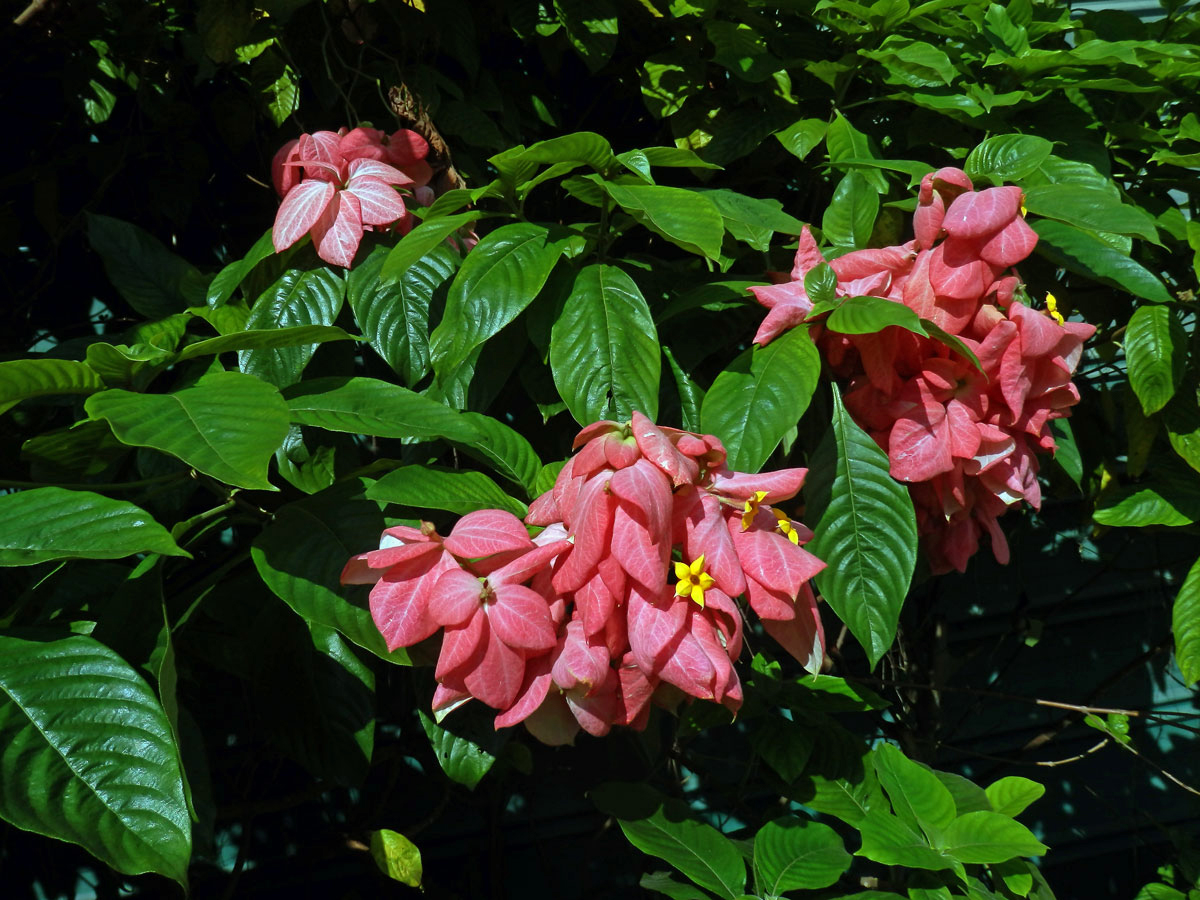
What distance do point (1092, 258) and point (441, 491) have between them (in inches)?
31.5

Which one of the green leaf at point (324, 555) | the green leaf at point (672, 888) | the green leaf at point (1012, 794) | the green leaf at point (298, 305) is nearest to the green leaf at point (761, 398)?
the green leaf at point (324, 555)

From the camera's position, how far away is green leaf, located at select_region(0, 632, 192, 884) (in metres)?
0.63

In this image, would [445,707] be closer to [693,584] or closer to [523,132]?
[693,584]

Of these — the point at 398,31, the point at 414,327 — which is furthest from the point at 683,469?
the point at 398,31

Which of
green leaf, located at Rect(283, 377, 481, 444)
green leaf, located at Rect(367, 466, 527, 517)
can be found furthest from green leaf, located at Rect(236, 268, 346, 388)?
green leaf, located at Rect(367, 466, 527, 517)

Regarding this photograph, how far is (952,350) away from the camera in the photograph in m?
0.99

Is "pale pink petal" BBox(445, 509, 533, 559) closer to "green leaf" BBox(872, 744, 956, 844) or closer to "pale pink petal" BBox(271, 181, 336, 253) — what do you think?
"pale pink petal" BBox(271, 181, 336, 253)

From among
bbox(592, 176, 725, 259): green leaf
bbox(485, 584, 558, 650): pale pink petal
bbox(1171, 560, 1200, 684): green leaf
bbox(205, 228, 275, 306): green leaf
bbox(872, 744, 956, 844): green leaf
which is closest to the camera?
bbox(485, 584, 558, 650): pale pink petal

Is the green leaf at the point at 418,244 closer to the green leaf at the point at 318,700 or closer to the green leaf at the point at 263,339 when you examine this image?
the green leaf at the point at 263,339

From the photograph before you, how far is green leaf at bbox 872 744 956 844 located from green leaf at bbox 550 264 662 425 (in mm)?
634

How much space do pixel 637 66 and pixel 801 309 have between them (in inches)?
32.0

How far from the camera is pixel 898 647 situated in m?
1.90

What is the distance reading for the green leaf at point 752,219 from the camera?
3.16 feet

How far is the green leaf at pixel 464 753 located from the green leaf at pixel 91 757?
12.5 inches
